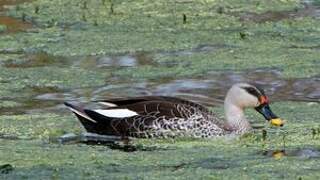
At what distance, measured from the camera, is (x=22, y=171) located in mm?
7727

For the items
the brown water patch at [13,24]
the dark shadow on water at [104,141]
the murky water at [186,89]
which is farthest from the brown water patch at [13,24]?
the dark shadow on water at [104,141]

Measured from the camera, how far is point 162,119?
9.50 m

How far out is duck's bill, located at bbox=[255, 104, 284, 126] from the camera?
949 cm

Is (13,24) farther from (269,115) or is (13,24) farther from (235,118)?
(269,115)

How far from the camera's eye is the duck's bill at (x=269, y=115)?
374 inches

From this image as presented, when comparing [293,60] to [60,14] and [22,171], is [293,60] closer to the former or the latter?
[60,14]

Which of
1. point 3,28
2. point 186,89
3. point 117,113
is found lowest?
point 186,89

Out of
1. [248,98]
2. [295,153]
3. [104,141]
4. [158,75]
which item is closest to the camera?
[295,153]

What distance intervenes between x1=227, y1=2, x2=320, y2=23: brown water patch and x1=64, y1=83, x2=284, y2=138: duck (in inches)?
213

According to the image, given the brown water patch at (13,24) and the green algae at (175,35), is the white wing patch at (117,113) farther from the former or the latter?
the brown water patch at (13,24)

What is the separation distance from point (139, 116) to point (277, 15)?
6186 millimetres

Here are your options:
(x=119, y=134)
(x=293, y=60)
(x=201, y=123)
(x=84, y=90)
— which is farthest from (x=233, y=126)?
(x=293, y=60)

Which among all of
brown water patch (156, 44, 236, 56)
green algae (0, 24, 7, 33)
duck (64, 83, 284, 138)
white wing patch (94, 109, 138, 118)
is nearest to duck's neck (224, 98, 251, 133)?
duck (64, 83, 284, 138)

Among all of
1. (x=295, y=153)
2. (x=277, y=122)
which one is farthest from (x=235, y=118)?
(x=295, y=153)
